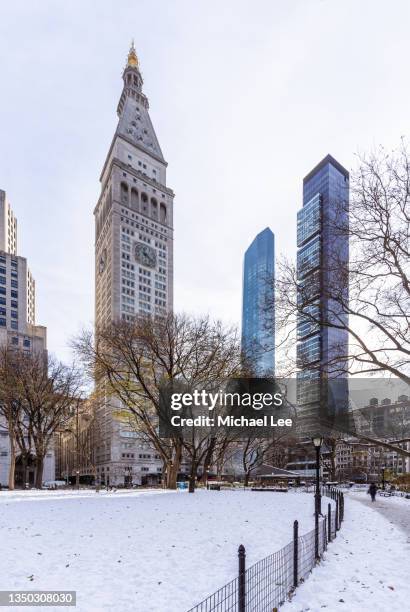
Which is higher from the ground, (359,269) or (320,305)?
(359,269)

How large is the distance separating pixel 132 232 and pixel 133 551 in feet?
427

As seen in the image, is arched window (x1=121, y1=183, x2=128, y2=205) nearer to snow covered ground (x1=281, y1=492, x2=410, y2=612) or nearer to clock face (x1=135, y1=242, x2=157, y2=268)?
clock face (x1=135, y1=242, x2=157, y2=268)

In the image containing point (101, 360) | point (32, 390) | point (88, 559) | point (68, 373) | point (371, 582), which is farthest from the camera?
point (68, 373)

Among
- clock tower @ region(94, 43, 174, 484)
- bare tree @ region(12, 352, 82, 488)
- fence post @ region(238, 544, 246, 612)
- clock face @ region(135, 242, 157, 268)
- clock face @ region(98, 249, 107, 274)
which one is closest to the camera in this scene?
fence post @ region(238, 544, 246, 612)

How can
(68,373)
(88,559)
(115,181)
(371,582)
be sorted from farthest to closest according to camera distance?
(115,181) → (68,373) → (88,559) → (371,582)

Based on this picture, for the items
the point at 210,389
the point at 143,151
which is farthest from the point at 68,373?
the point at 143,151

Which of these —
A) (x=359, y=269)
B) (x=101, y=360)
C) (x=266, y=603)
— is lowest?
(x=266, y=603)

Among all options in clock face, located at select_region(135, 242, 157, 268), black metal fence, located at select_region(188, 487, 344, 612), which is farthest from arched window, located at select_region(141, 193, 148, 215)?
→ black metal fence, located at select_region(188, 487, 344, 612)

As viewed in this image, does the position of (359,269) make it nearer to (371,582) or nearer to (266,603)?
(371,582)

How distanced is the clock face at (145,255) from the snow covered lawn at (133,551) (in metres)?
118

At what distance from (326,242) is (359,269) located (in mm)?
1900

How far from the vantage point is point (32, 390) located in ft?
108

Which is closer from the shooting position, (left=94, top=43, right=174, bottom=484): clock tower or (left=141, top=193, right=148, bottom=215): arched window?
(left=94, top=43, right=174, bottom=484): clock tower

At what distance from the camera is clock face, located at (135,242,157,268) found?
13041 centimetres
